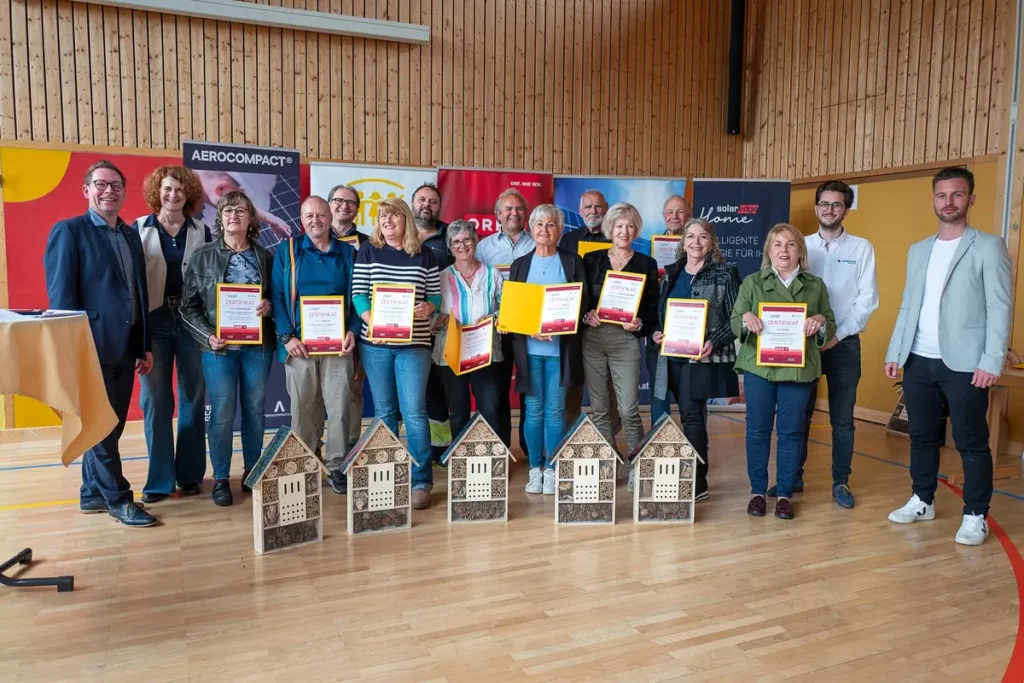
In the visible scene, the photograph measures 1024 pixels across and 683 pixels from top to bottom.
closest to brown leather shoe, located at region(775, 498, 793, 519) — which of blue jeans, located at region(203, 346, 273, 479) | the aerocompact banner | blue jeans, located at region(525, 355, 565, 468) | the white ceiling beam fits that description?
blue jeans, located at region(525, 355, 565, 468)

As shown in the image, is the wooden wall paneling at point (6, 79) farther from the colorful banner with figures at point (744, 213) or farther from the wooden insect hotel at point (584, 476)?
the colorful banner with figures at point (744, 213)

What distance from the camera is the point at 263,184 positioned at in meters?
6.02

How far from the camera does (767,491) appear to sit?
4.40 m

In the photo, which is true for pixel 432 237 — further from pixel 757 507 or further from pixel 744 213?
pixel 744 213

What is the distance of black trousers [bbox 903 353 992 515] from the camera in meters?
3.67

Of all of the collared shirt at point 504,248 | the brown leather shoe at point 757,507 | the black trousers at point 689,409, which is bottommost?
the brown leather shoe at point 757,507

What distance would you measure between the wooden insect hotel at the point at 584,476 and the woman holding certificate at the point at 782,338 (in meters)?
0.82

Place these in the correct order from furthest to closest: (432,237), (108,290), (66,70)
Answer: (66,70) → (432,237) → (108,290)

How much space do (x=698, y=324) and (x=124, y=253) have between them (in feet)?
9.54

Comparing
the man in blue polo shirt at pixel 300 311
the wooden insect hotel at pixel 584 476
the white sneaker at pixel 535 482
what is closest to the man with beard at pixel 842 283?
the wooden insect hotel at pixel 584 476

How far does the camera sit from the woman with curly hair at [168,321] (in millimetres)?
4086

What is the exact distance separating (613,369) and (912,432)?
158 cm

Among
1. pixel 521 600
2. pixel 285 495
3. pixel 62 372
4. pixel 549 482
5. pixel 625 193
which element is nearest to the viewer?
pixel 62 372

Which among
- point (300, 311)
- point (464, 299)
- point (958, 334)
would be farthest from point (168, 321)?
point (958, 334)
